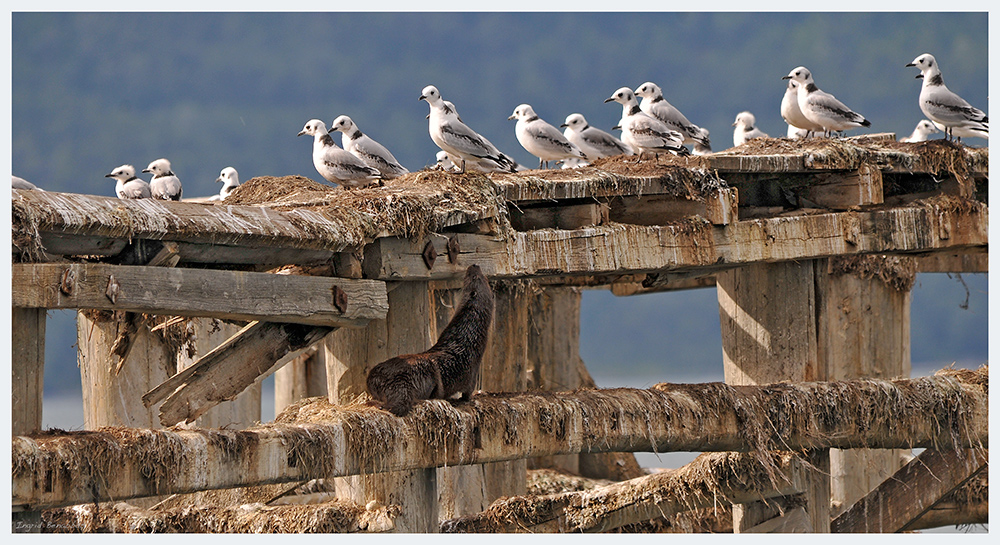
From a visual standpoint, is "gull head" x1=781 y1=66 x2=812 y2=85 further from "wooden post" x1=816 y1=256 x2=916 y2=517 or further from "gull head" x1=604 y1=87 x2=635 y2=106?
"wooden post" x1=816 y1=256 x2=916 y2=517

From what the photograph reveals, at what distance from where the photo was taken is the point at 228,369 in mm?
7566

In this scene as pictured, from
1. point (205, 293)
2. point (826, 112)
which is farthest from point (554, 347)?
point (205, 293)

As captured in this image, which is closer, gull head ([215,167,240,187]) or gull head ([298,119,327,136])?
gull head ([298,119,327,136])

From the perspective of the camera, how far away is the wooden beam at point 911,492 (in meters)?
10.9

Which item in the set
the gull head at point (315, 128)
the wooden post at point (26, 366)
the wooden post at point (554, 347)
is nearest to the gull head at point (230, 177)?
the gull head at point (315, 128)

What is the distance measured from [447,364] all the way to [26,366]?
2.40 meters

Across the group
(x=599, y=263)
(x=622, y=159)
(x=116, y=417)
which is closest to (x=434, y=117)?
(x=622, y=159)

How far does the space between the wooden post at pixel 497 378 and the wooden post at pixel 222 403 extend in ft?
6.58

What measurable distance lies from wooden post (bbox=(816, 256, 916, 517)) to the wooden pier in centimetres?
242

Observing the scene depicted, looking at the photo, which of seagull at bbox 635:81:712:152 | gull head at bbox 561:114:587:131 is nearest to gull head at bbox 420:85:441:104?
gull head at bbox 561:114:587:131

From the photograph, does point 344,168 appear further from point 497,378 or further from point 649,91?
point 649,91

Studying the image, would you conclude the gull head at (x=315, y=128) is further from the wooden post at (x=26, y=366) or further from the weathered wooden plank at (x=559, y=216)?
the wooden post at (x=26, y=366)

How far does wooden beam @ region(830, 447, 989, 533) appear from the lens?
1092 centimetres

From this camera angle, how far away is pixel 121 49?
1516 inches
